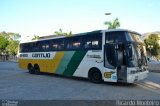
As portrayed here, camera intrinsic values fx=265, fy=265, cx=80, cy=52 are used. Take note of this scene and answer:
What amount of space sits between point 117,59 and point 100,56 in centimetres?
128

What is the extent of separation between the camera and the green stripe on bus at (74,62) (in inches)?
644

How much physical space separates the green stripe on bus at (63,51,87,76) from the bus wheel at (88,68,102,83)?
1218mm

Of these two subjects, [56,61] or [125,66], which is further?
[56,61]

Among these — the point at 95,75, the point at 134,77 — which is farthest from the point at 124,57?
the point at 95,75

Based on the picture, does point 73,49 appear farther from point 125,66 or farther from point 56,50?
point 125,66

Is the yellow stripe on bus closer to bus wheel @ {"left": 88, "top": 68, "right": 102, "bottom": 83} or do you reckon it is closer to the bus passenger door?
bus wheel @ {"left": 88, "top": 68, "right": 102, "bottom": 83}

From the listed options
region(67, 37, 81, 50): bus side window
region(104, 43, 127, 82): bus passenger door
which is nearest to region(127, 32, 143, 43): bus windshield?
region(104, 43, 127, 82): bus passenger door

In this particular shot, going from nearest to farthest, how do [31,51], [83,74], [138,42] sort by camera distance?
[138,42]
[83,74]
[31,51]

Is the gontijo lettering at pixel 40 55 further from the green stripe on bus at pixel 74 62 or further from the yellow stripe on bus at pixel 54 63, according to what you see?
the green stripe on bus at pixel 74 62

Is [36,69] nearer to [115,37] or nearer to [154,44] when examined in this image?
[115,37]

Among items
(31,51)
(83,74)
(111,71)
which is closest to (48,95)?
(111,71)

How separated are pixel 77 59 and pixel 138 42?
4.09 m

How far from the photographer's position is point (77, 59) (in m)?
16.7

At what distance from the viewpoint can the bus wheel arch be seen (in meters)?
15.1
